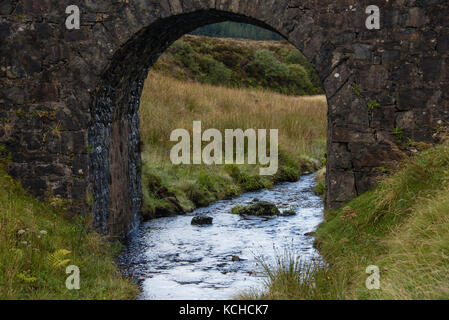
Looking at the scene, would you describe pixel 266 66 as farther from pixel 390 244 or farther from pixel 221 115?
pixel 390 244

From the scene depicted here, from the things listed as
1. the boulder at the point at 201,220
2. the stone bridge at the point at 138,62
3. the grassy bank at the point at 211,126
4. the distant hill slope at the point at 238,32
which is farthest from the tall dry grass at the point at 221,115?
the distant hill slope at the point at 238,32

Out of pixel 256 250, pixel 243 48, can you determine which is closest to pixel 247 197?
pixel 256 250

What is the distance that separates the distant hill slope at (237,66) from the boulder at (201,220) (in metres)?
18.8

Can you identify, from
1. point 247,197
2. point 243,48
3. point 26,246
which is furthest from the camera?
point 243,48

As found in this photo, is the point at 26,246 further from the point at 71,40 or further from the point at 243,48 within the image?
the point at 243,48

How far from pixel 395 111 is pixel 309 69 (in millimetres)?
35459

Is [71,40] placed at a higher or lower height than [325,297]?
higher

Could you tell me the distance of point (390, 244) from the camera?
4.89m

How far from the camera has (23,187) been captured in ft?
22.8

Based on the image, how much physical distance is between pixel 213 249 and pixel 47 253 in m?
2.63

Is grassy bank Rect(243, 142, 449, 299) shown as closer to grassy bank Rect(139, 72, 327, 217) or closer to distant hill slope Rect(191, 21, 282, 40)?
grassy bank Rect(139, 72, 327, 217)

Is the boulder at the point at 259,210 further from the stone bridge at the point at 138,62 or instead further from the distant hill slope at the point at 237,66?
the distant hill slope at the point at 237,66

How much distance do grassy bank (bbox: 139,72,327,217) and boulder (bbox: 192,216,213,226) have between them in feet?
3.34

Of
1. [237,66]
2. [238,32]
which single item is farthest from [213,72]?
[238,32]
